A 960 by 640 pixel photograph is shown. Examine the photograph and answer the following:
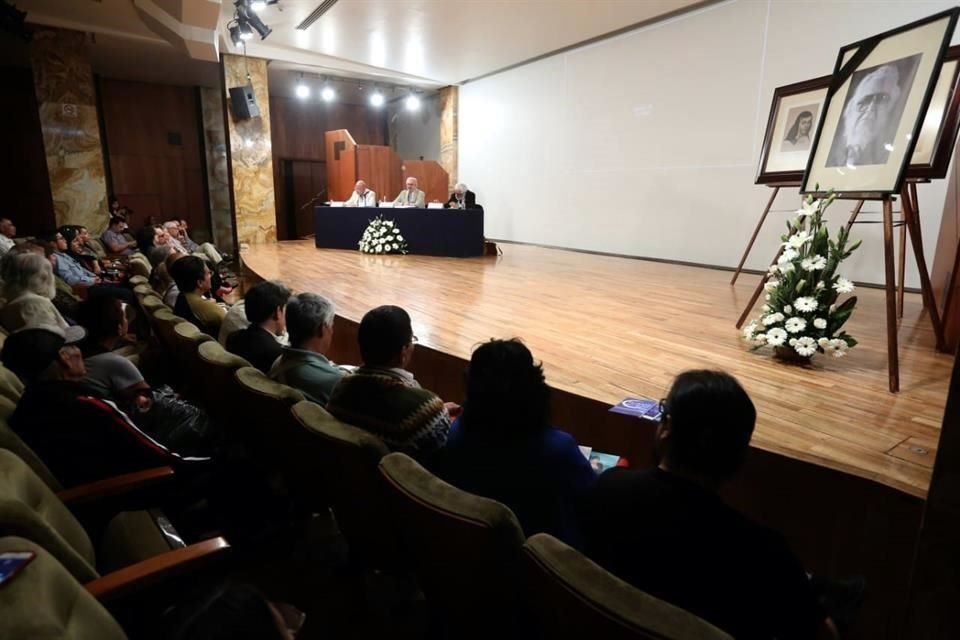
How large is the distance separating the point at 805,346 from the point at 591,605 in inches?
94.5

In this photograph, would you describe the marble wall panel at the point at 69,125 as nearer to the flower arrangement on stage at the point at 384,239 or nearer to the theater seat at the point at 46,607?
the flower arrangement on stage at the point at 384,239

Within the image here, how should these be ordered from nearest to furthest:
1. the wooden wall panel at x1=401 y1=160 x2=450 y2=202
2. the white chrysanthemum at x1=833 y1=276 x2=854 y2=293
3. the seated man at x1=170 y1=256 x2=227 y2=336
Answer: the white chrysanthemum at x1=833 y1=276 x2=854 y2=293, the seated man at x1=170 y1=256 x2=227 y2=336, the wooden wall panel at x1=401 y1=160 x2=450 y2=202

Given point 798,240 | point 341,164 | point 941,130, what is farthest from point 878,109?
point 341,164

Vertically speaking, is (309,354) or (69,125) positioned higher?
(69,125)

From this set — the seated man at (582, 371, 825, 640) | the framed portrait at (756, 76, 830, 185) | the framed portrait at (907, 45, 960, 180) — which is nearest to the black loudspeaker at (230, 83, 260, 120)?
the framed portrait at (756, 76, 830, 185)

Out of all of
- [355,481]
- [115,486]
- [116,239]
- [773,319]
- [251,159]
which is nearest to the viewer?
[355,481]

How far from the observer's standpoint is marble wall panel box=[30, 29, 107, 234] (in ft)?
23.3

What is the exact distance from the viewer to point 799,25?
5.53 meters

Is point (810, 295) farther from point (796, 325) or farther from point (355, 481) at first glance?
point (355, 481)

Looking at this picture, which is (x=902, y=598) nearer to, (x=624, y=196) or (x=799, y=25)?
(x=799, y=25)

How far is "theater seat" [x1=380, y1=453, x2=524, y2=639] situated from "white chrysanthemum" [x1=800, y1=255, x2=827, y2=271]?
233cm

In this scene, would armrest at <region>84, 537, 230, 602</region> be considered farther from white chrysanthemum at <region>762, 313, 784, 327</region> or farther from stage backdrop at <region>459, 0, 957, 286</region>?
stage backdrop at <region>459, 0, 957, 286</region>

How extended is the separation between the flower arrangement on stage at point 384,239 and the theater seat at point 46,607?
6.87 metres

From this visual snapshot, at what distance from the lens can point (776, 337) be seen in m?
2.74
